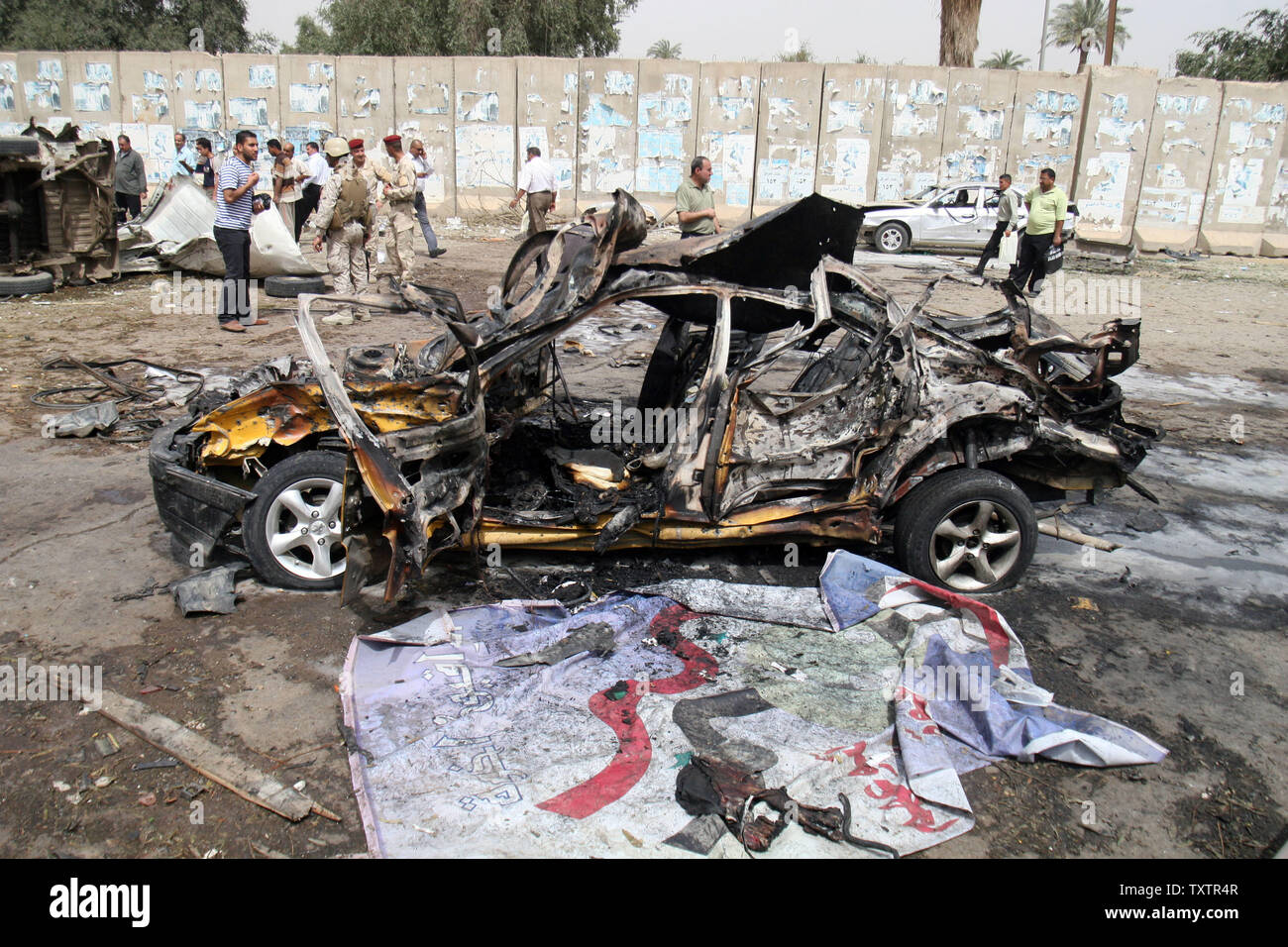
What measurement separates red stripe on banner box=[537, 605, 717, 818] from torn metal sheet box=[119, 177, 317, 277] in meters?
10.6

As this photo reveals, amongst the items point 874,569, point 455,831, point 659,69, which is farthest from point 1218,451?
point 659,69

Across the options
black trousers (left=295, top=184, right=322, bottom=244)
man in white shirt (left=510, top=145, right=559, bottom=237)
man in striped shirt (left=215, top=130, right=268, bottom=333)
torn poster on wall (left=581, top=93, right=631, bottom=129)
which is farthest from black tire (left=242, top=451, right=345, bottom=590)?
torn poster on wall (left=581, top=93, right=631, bottom=129)

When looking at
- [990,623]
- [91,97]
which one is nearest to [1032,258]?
[990,623]

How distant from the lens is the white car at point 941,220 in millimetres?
19125

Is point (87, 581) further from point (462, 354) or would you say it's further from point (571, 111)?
point (571, 111)

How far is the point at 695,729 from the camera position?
3.45 metres

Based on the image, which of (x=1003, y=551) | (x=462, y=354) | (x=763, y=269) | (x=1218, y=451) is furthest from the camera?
(x=1218, y=451)

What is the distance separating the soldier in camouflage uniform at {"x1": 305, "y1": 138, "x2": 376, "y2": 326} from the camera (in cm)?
1078

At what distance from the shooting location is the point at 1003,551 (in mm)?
4828

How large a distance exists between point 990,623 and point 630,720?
5.97 feet

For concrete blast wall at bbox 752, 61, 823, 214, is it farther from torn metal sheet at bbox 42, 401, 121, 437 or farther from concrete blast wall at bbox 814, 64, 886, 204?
torn metal sheet at bbox 42, 401, 121, 437

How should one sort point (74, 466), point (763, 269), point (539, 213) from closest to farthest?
1. point (763, 269)
2. point (74, 466)
3. point (539, 213)

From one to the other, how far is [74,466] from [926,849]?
611cm

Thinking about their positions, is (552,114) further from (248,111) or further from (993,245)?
(993,245)
